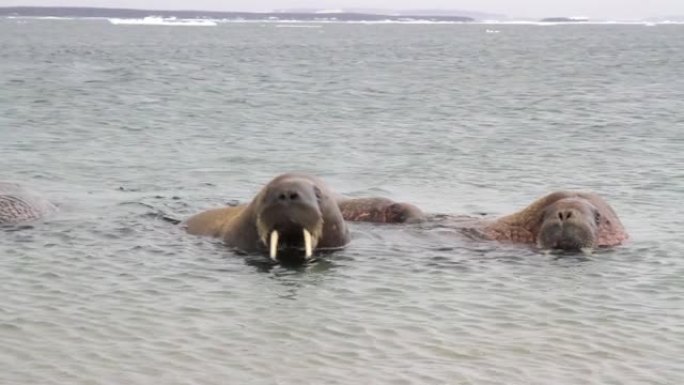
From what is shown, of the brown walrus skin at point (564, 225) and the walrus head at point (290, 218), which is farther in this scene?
the brown walrus skin at point (564, 225)

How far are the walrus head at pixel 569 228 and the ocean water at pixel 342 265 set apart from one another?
27cm

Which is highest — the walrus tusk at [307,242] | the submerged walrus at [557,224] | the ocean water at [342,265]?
the submerged walrus at [557,224]

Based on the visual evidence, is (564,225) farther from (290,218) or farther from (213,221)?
(213,221)

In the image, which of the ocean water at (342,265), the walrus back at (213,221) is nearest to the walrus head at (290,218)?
the ocean water at (342,265)

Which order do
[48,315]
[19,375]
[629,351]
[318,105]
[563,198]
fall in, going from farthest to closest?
1. [318,105]
2. [563,198]
3. [48,315]
4. [629,351]
5. [19,375]

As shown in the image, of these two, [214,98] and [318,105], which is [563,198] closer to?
[318,105]

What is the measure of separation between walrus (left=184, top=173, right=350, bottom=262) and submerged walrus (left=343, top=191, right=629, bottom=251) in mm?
1496

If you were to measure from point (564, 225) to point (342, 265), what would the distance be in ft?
7.32

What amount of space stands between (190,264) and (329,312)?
6.97ft


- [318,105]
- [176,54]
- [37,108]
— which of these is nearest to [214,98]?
[318,105]

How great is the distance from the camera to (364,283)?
459 inches

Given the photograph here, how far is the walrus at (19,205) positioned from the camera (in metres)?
14.1

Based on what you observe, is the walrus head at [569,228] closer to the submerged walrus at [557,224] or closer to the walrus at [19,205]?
the submerged walrus at [557,224]

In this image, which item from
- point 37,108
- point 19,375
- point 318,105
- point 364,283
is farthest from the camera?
point 318,105
